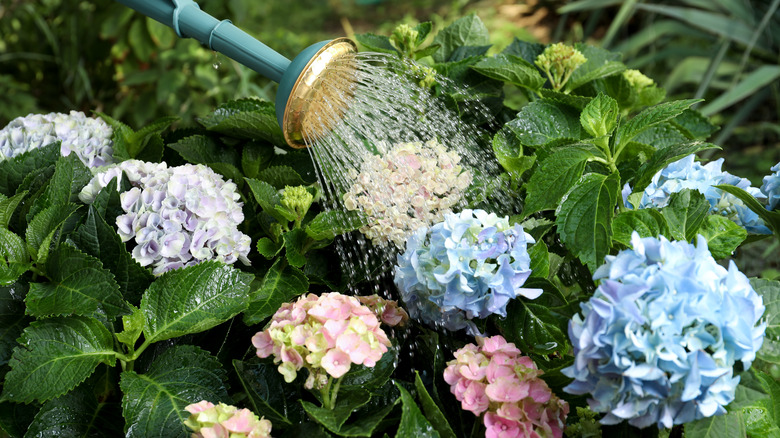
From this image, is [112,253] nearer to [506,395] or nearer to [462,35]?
[506,395]

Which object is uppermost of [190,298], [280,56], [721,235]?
[280,56]

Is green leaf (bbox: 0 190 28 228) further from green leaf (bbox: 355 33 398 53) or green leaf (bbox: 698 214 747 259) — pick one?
→ green leaf (bbox: 698 214 747 259)

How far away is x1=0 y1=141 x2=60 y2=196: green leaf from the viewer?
3.13ft

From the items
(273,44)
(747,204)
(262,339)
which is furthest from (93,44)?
(747,204)

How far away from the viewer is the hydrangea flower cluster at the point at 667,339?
21.4 inches

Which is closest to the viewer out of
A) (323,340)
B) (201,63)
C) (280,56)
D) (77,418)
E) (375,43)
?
(323,340)

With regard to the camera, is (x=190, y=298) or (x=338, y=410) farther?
(x=190, y=298)

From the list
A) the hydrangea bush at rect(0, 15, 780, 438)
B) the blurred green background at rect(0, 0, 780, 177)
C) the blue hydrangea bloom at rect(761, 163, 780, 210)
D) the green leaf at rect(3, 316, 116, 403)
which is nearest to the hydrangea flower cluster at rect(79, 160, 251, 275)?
the hydrangea bush at rect(0, 15, 780, 438)

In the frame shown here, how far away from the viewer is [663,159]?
0.77 meters

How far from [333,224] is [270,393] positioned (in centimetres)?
22

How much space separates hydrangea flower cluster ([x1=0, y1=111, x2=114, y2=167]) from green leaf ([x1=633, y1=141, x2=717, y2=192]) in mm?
769

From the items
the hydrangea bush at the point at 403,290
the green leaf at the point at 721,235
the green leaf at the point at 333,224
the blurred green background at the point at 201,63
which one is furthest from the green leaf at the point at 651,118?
the blurred green background at the point at 201,63

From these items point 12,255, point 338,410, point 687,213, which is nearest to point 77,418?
point 12,255

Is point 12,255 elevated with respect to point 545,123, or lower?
lower
